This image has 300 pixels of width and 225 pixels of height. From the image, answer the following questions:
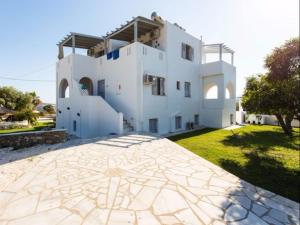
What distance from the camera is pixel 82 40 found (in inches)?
671

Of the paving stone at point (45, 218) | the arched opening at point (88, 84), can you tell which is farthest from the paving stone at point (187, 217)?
the arched opening at point (88, 84)

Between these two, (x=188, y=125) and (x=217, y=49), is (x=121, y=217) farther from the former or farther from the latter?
(x=217, y=49)

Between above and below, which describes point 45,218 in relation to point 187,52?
below

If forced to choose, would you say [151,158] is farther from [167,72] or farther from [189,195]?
[167,72]

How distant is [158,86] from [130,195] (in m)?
11.3

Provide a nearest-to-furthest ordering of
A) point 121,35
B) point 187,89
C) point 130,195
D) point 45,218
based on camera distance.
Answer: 1. point 45,218
2. point 130,195
3. point 121,35
4. point 187,89

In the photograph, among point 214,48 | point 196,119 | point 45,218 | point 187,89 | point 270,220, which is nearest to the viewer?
point 45,218

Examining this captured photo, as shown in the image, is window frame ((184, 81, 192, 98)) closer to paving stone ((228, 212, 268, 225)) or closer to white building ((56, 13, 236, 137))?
white building ((56, 13, 236, 137))

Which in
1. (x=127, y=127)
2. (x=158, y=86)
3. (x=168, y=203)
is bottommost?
(x=168, y=203)

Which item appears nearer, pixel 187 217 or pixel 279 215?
pixel 187 217

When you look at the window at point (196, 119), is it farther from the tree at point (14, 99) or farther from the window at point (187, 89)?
the tree at point (14, 99)

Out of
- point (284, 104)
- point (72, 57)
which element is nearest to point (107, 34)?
point (72, 57)

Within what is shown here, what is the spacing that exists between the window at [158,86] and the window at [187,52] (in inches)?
151

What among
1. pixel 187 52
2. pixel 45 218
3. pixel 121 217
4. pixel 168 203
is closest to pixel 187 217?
pixel 168 203
